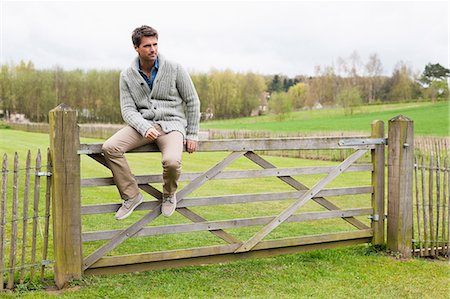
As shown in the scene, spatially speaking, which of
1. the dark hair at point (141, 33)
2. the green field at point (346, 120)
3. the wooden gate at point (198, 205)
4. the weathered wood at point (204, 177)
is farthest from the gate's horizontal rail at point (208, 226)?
the green field at point (346, 120)

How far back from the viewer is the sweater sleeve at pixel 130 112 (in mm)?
5559

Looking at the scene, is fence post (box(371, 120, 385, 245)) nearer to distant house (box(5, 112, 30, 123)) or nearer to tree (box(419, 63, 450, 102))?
distant house (box(5, 112, 30, 123))

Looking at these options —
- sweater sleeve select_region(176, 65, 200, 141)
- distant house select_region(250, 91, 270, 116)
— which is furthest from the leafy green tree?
sweater sleeve select_region(176, 65, 200, 141)

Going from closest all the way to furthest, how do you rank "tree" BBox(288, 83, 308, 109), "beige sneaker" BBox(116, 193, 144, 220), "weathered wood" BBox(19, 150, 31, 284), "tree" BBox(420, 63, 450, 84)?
"weathered wood" BBox(19, 150, 31, 284)
"beige sneaker" BBox(116, 193, 144, 220)
"tree" BBox(420, 63, 450, 84)
"tree" BBox(288, 83, 308, 109)

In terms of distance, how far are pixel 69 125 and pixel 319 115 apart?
69.8m

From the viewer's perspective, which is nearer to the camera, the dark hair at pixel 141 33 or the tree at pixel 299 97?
the dark hair at pixel 141 33

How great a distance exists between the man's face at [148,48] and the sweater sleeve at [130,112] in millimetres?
353

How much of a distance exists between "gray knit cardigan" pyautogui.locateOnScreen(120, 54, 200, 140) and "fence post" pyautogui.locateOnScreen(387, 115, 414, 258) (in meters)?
2.98

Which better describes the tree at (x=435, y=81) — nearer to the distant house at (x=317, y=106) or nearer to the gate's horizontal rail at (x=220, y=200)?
the distant house at (x=317, y=106)

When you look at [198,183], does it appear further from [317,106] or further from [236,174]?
[317,106]

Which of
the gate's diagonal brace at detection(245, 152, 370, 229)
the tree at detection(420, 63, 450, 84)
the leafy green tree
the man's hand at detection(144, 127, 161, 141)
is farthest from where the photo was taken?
the tree at detection(420, 63, 450, 84)

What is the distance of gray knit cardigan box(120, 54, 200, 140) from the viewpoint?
575 centimetres

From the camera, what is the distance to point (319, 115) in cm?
7344

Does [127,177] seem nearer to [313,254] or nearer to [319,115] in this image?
[313,254]
